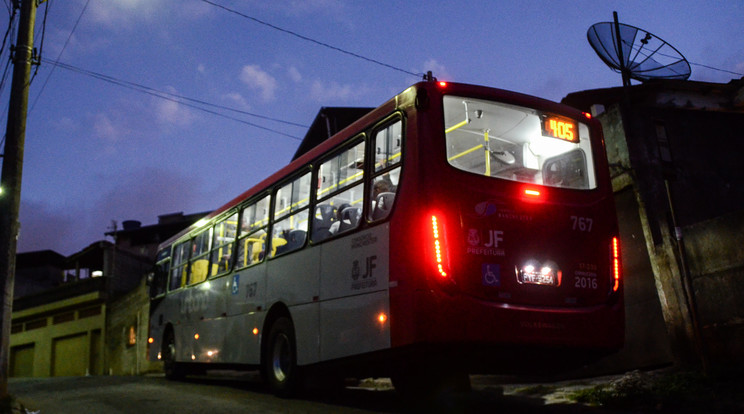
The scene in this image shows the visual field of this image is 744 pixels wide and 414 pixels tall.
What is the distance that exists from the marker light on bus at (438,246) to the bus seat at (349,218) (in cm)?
131

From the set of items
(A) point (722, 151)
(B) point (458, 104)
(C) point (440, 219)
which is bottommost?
(C) point (440, 219)

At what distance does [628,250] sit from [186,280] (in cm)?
855

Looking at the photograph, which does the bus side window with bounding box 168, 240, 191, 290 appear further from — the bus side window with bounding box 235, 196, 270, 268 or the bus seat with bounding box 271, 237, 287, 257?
the bus seat with bounding box 271, 237, 287, 257

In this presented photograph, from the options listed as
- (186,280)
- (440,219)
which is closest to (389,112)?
(440,219)

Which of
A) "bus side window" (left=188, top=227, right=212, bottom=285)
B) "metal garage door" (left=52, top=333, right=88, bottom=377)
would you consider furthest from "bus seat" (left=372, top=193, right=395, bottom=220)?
"metal garage door" (left=52, top=333, right=88, bottom=377)

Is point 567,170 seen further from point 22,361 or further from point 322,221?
point 22,361

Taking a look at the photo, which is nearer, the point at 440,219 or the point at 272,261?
the point at 440,219

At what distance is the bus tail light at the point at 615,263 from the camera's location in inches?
256

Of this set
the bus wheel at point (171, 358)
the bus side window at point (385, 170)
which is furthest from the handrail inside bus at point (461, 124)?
the bus wheel at point (171, 358)

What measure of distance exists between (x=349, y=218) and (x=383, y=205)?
30.1 inches

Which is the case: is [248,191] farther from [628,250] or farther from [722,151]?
[722,151]

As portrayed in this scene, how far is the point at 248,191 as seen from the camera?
10.3 metres

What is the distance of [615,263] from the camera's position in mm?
6590

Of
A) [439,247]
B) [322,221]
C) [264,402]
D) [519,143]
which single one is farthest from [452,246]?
[264,402]
